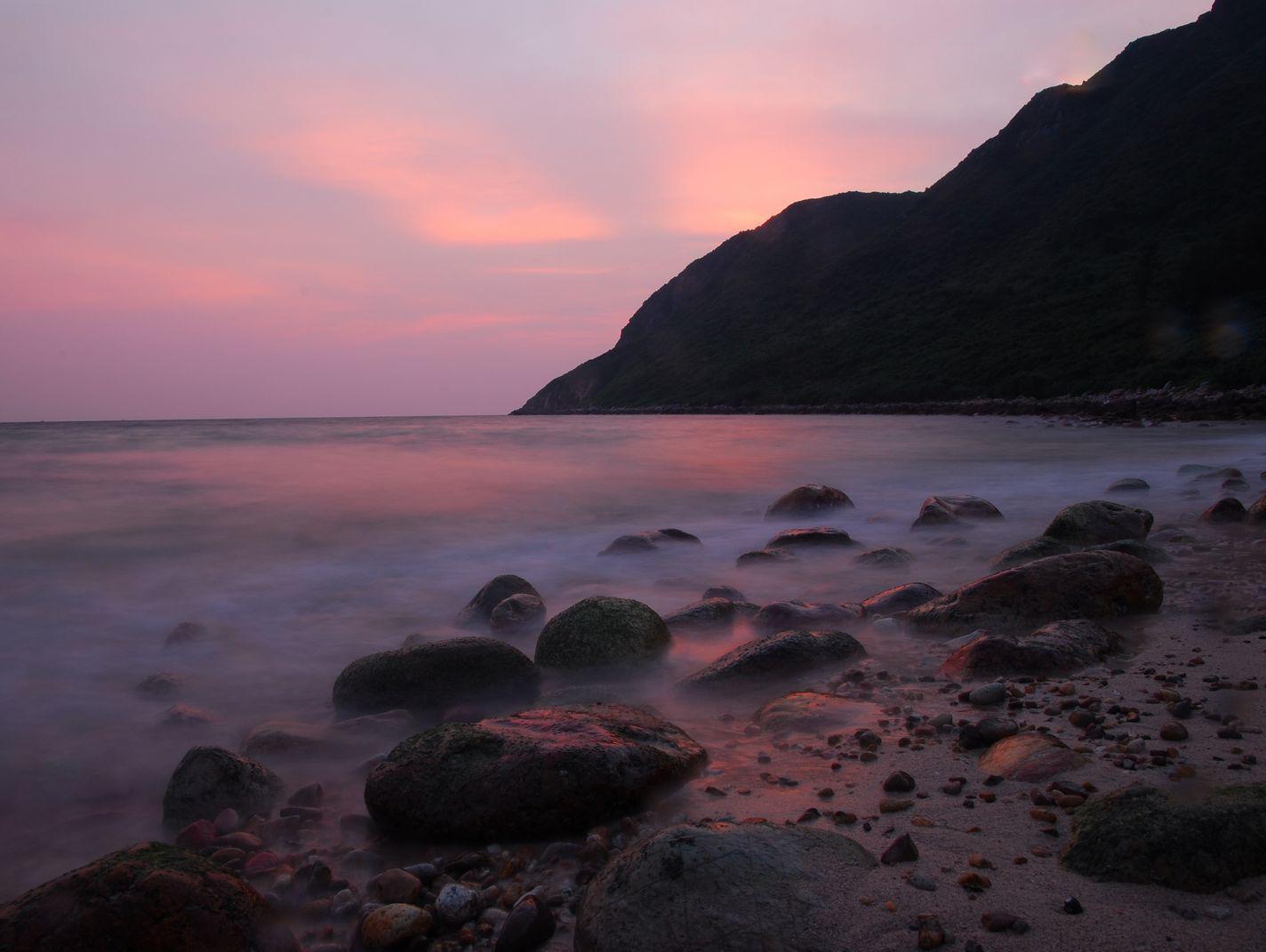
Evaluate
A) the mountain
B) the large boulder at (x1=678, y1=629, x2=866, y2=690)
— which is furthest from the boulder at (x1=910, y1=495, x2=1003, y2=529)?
the mountain

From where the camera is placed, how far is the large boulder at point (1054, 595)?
15.0 feet

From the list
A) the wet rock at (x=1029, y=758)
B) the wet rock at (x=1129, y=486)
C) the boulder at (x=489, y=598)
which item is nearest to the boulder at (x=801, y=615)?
the boulder at (x=489, y=598)

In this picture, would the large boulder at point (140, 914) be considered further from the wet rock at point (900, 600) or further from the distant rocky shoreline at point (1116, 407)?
the distant rocky shoreline at point (1116, 407)

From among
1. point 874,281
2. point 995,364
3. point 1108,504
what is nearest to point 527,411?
point 874,281

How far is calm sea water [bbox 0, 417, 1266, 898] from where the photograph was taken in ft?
13.3

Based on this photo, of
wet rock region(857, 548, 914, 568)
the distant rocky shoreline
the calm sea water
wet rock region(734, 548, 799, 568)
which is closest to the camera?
the calm sea water

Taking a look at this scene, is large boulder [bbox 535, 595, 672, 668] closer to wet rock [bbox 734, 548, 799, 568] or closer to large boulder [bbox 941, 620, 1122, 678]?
large boulder [bbox 941, 620, 1122, 678]

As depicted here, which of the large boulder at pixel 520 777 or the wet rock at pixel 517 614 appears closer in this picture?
the large boulder at pixel 520 777

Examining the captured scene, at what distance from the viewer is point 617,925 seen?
79.8 inches

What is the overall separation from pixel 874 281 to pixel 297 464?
6019 centimetres

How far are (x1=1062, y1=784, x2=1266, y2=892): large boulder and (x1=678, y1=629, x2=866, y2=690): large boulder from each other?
201cm

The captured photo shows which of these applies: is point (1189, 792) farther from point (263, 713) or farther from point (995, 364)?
point (995, 364)

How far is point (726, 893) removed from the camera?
6.66 ft

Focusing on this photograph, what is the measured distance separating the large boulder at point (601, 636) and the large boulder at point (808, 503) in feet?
18.5
